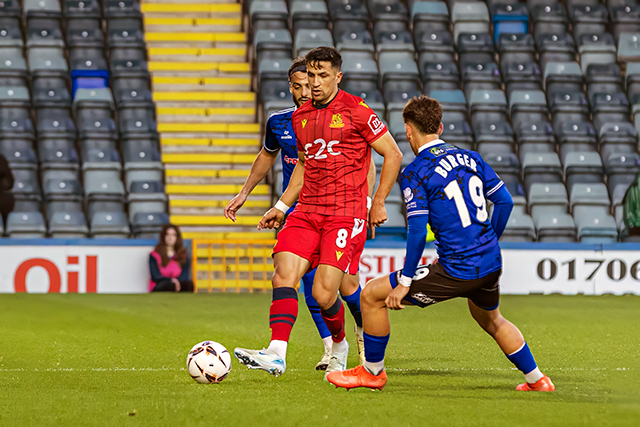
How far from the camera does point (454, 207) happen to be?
4.34 m

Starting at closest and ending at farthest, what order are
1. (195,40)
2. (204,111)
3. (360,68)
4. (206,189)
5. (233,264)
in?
(233,264) → (206,189) → (360,68) → (204,111) → (195,40)

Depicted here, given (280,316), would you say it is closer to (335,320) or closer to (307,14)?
(335,320)

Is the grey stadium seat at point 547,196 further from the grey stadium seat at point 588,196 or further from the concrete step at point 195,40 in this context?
the concrete step at point 195,40

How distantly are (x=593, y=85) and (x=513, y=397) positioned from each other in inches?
469

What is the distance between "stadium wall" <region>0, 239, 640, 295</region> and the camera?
1142cm

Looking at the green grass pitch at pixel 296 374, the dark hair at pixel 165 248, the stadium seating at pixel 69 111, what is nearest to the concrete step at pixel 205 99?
the stadium seating at pixel 69 111

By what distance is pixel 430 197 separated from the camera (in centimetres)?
438

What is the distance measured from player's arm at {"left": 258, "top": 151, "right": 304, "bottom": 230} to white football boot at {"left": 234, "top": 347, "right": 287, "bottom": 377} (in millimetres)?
1045

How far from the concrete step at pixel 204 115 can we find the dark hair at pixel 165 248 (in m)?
3.94

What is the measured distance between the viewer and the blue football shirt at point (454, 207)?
4.34 metres

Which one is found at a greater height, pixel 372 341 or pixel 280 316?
pixel 280 316

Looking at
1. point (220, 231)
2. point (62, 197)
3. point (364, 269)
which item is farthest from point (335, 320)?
point (62, 197)

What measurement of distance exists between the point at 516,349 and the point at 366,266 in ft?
23.4

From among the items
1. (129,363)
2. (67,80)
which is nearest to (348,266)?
(129,363)
